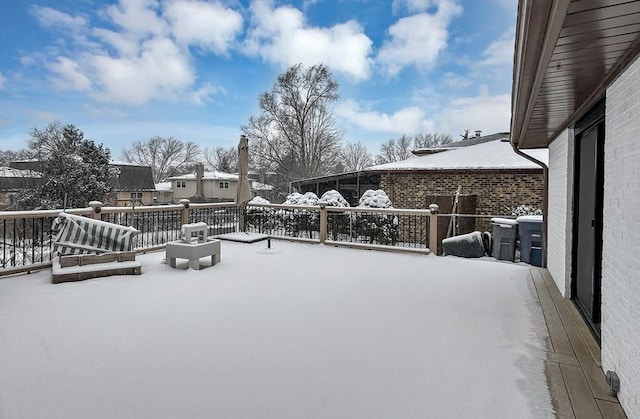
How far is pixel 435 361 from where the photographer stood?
8.66 ft

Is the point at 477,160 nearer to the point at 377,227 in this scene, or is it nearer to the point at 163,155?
the point at 377,227

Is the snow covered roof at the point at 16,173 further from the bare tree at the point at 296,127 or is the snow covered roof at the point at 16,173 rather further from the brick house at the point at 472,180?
the brick house at the point at 472,180

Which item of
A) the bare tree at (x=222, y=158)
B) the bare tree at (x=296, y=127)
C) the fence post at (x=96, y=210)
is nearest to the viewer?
the fence post at (x=96, y=210)

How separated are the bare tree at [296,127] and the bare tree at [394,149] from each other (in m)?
11.0

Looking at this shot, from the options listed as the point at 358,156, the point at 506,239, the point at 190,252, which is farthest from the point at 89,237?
the point at 358,156

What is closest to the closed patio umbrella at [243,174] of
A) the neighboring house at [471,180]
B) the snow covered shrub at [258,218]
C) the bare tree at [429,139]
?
the snow covered shrub at [258,218]

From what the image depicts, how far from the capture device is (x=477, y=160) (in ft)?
38.4

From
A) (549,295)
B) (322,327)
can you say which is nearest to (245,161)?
(322,327)

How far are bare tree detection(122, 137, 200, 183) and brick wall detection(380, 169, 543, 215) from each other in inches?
1324

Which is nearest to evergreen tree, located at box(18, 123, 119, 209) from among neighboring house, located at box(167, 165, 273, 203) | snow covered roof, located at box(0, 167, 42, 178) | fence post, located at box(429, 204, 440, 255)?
snow covered roof, located at box(0, 167, 42, 178)

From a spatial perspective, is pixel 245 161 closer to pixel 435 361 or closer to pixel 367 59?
pixel 435 361

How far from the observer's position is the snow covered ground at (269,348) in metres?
2.07

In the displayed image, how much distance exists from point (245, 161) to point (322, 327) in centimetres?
535

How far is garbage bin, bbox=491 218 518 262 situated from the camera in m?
7.08
